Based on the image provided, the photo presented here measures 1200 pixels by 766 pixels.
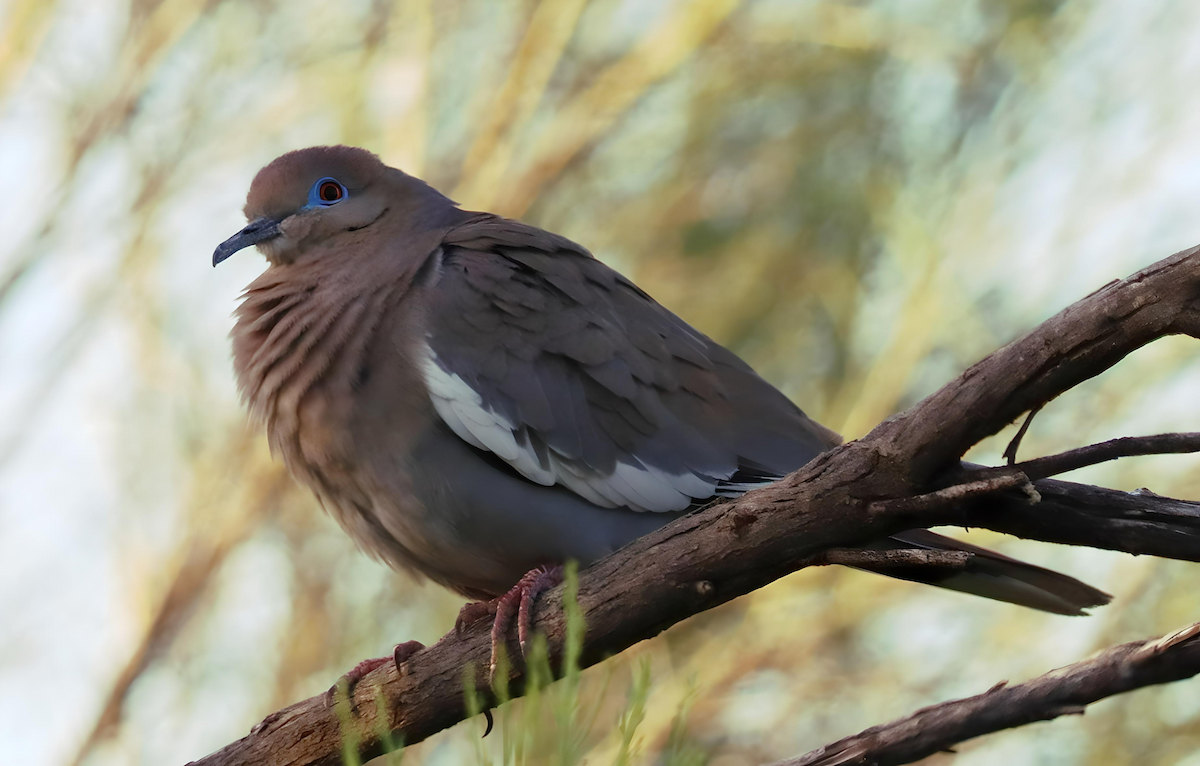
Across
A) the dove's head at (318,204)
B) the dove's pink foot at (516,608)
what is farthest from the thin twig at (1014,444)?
the dove's head at (318,204)

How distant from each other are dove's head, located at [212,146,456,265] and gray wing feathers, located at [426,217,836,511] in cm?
27

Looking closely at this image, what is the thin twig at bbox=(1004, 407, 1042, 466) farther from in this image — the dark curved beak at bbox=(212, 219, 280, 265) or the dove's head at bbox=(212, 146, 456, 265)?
the dark curved beak at bbox=(212, 219, 280, 265)

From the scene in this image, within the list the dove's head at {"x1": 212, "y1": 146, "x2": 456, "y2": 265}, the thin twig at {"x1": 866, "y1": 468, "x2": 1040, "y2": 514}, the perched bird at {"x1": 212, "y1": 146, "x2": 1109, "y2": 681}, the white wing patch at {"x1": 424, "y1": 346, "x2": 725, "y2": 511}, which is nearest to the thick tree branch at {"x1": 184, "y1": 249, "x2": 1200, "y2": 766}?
the thin twig at {"x1": 866, "y1": 468, "x2": 1040, "y2": 514}

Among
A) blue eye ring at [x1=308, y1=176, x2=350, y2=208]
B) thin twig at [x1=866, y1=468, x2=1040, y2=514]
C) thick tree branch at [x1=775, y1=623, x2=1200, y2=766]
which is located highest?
blue eye ring at [x1=308, y1=176, x2=350, y2=208]

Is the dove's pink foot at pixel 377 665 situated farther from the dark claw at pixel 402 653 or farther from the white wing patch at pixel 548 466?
the white wing patch at pixel 548 466

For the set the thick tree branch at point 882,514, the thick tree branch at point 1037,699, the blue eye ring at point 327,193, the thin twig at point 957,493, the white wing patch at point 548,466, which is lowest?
the thick tree branch at point 1037,699

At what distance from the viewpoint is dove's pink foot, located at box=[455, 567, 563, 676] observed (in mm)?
1883

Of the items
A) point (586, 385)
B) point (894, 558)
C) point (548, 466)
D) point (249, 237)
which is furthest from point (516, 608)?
point (249, 237)

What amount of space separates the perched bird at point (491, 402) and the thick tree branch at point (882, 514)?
0.62 feet

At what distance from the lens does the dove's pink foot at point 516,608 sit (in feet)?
6.18

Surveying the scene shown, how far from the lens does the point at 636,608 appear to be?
1768 millimetres

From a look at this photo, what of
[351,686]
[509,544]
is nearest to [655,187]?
[509,544]

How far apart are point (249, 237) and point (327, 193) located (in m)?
0.21

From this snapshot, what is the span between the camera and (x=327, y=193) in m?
2.66
